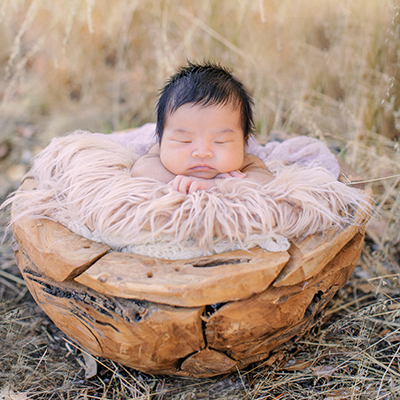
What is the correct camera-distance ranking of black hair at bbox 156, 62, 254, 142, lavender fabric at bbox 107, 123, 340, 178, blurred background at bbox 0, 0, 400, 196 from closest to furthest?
black hair at bbox 156, 62, 254, 142 → lavender fabric at bbox 107, 123, 340, 178 → blurred background at bbox 0, 0, 400, 196

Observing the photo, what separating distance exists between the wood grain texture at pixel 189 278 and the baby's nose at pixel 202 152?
399 millimetres

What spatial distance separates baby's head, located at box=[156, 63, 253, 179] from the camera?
1.23 meters

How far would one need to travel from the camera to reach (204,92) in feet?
4.04

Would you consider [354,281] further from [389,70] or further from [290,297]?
[389,70]

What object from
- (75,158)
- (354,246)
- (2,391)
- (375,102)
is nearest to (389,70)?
(375,102)

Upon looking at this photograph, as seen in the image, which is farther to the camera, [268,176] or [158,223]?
[268,176]

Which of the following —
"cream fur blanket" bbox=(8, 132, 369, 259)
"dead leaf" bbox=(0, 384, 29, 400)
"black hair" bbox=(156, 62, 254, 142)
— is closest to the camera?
"cream fur blanket" bbox=(8, 132, 369, 259)

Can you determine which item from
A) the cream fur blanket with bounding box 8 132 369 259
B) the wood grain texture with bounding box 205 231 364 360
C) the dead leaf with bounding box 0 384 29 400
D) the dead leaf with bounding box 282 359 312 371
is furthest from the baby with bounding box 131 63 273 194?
the dead leaf with bounding box 0 384 29 400

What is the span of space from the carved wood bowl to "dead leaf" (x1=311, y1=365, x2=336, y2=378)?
0.21m

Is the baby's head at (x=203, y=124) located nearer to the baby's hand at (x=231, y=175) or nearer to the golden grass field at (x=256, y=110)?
the baby's hand at (x=231, y=175)

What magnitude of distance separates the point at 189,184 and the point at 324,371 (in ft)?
2.58

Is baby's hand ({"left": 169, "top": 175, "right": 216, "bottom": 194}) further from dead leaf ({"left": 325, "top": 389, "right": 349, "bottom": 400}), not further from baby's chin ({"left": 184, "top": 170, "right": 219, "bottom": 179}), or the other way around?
dead leaf ({"left": 325, "top": 389, "right": 349, "bottom": 400})

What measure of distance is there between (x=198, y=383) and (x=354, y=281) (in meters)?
0.89

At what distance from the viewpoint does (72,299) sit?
1.00 m
